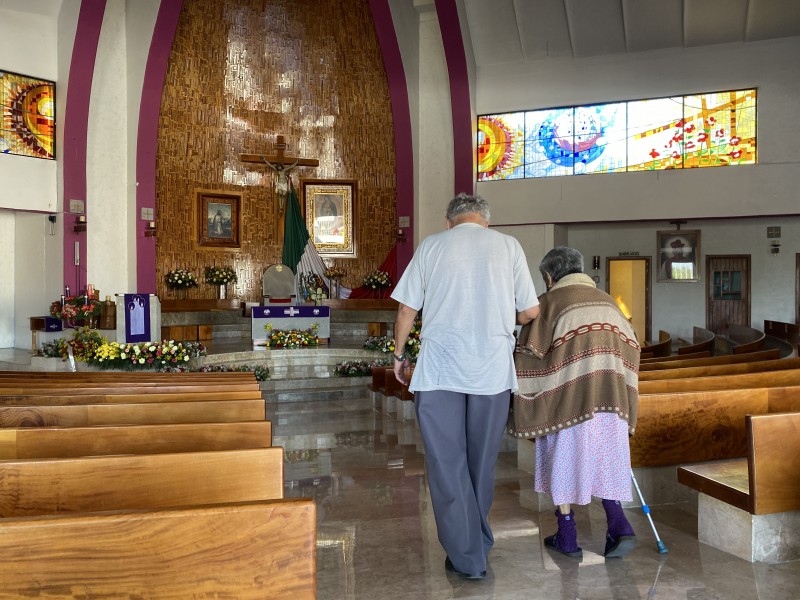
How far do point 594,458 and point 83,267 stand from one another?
10168mm

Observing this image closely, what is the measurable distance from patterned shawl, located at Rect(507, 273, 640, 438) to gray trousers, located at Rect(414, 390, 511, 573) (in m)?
0.21

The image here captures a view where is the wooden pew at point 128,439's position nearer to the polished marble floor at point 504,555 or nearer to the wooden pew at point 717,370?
the polished marble floor at point 504,555

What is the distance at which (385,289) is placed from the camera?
1352 centimetres

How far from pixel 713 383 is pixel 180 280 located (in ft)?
33.7

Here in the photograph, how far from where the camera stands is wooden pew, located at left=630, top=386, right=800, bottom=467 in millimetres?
3514

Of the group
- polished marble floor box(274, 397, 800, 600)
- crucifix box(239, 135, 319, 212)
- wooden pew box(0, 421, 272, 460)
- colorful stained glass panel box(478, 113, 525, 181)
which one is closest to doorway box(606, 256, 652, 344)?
colorful stained glass panel box(478, 113, 525, 181)

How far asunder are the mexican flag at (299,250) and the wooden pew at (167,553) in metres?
11.7

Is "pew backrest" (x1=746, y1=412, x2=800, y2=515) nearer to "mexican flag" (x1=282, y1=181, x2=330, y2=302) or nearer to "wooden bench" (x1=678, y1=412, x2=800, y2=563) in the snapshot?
"wooden bench" (x1=678, y1=412, x2=800, y2=563)

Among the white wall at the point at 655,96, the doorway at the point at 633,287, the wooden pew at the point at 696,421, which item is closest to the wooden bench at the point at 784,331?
the white wall at the point at 655,96

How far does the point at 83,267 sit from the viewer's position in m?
11.3

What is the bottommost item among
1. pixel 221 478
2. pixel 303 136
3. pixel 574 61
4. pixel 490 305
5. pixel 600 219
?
pixel 221 478

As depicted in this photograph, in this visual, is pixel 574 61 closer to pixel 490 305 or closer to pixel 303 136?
pixel 303 136

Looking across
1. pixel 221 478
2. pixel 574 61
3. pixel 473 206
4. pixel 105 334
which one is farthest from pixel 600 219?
pixel 221 478

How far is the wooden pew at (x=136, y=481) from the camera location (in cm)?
166
